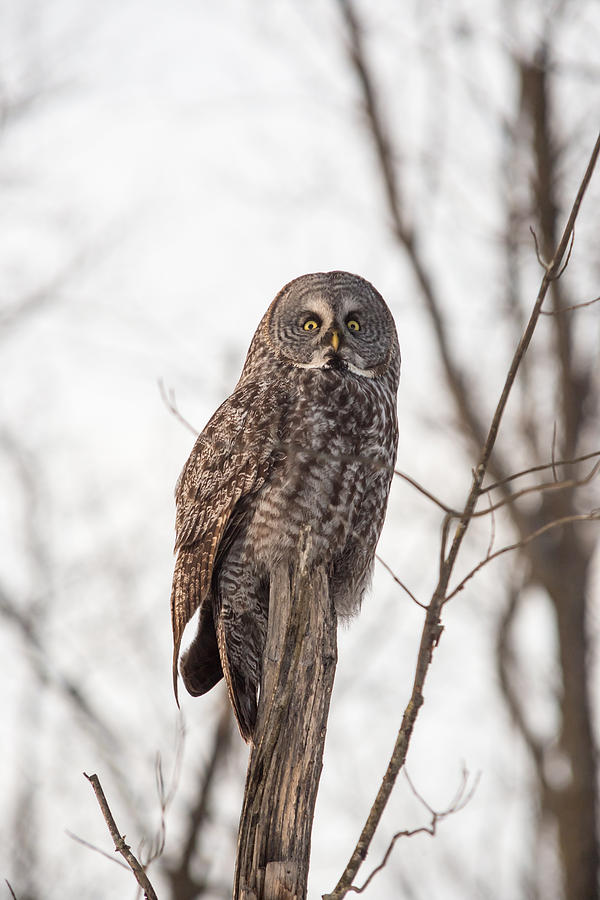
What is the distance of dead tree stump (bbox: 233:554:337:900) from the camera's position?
8.80 feet

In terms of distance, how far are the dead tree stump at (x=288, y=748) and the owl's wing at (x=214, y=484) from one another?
47cm

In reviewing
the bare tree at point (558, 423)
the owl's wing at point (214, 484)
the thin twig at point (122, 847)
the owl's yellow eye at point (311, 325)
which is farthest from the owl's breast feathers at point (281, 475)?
the bare tree at point (558, 423)

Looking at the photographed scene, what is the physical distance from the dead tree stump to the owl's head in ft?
3.57

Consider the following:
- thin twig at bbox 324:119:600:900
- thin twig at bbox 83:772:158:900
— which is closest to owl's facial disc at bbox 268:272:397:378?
thin twig at bbox 324:119:600:900

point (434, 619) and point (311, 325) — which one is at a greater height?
point (311, 325)

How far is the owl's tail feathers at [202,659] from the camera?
3.70 m

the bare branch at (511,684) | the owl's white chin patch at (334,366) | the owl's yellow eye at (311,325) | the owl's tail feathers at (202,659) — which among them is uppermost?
the bare branch at (511,684)

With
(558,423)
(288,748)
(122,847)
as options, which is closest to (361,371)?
(288,748)

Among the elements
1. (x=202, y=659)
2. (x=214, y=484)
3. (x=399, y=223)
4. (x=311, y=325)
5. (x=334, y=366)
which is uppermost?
(x=399, y=223)

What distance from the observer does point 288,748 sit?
9.32 feet

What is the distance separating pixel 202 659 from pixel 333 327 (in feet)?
4.72

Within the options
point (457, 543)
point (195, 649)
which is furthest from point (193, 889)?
point (457, 543)

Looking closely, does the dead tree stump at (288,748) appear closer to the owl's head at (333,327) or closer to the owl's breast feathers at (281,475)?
the owl's breast feathers at (281,475)

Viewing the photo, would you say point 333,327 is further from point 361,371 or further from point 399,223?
point 399,223
